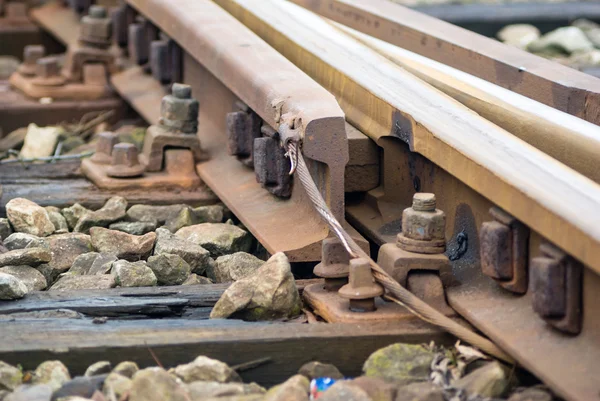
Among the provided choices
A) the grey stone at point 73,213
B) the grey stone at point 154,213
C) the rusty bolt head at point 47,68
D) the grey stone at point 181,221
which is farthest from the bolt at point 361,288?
the rusty bolt head at point 47,68

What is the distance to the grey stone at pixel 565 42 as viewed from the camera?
21.7 feet

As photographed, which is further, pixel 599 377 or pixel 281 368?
pixel 281 368

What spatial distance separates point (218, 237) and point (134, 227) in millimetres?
342

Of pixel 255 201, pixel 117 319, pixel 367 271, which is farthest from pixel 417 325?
pixel 255 201

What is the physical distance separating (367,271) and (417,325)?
18cm

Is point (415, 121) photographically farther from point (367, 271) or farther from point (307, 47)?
point (307, 47)

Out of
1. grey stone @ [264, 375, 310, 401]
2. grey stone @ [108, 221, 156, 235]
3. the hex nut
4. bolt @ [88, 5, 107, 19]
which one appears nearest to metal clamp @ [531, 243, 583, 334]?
grey stone @ [264, 375, 310, 401]

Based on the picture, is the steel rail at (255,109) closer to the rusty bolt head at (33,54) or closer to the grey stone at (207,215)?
the grey stone at (207,215)

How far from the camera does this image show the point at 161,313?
292 cm

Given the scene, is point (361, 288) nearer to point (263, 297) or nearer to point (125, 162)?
point (263, 297)

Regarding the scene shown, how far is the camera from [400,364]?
251 centimetres

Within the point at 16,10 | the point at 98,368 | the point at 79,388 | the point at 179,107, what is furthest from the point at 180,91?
the point at 16,10

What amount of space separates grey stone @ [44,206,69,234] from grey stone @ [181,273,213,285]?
2.18ft

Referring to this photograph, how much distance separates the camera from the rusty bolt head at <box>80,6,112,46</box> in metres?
6.02
